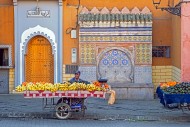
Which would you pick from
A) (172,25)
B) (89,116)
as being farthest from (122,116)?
(172,25)

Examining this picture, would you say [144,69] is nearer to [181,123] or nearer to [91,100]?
[91,100]

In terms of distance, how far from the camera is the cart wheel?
15.0m

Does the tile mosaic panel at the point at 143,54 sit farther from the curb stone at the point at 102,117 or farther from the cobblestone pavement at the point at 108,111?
the curb stone at the point at 102,117

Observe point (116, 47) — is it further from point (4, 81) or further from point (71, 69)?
point (4, 81)

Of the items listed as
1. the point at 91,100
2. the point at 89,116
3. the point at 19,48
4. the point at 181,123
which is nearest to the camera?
the point at 181,123

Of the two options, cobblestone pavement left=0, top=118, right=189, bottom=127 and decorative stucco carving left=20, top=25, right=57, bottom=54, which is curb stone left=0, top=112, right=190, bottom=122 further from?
decorative stucco carving left=20, top=25, right=57, bottom=54

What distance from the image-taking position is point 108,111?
55.7 ft

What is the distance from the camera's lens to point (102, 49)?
2120 cm

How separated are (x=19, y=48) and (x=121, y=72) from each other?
429 centimetres

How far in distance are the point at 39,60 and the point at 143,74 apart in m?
4.37

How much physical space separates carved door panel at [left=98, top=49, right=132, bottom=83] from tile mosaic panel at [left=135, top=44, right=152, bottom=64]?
38cm

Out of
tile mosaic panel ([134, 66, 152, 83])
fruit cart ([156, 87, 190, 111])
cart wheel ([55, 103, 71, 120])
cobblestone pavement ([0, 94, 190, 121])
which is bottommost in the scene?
cobblestone pavement ([0, 94, 190, 121])

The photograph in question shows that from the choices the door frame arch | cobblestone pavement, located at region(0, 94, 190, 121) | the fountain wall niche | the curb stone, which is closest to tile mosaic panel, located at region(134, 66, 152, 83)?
the fountain wall niche

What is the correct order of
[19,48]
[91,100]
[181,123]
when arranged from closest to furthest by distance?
[181,123] < [91,100] < [19,48]
